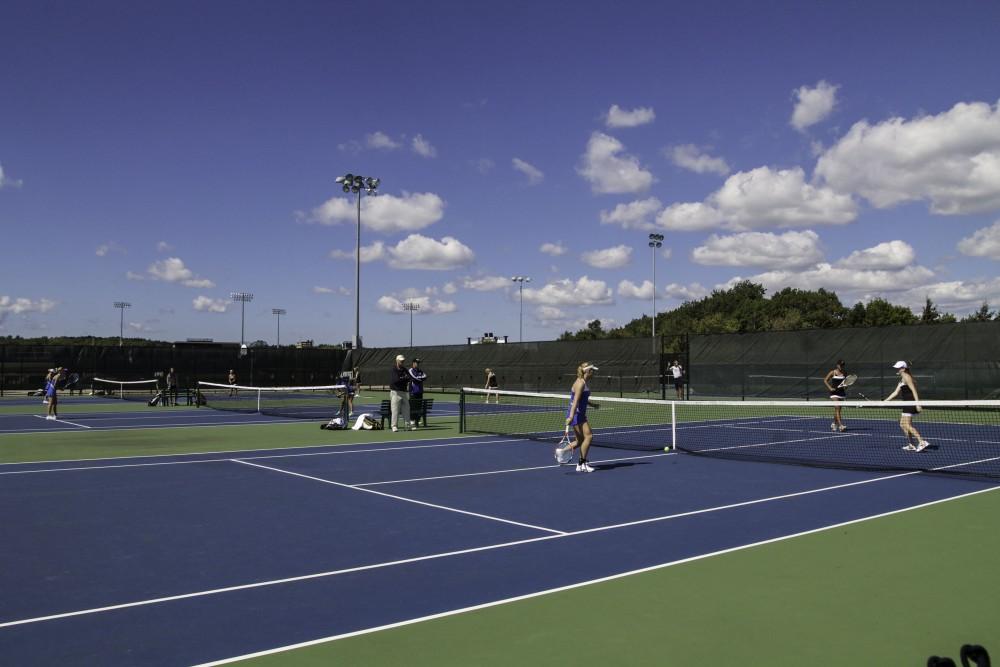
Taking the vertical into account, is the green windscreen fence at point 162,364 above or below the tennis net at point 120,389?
above

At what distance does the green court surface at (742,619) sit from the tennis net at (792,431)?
659 cm

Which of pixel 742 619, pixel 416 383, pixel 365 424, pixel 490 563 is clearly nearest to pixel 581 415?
pixel 490 563

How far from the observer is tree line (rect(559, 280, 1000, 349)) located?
79.3m

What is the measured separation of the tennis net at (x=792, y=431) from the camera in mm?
13430

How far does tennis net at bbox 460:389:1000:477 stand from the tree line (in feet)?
161

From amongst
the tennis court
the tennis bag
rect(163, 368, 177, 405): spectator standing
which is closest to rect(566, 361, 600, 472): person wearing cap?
the tennis court

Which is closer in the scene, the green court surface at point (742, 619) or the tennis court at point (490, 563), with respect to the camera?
the green court surface at point (742, 619)

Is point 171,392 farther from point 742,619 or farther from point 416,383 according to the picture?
point 742,619

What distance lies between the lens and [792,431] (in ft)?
62.9

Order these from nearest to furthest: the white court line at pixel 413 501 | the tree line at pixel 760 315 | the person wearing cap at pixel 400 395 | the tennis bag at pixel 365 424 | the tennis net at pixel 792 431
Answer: the white court line at pixel 413 501 < the tennis net at pixel 792 431 < the person wearing cap at pixel 400 395 < the tennis bag at pixel 365 424 < the tree line at pixel 760 315

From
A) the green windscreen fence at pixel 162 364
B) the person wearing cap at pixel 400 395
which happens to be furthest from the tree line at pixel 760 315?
the person wearing cap at pixel 400 395

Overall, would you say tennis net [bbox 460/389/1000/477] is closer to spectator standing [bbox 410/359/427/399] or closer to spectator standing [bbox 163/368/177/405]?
spectator standing [bbox 410/359/427/399]

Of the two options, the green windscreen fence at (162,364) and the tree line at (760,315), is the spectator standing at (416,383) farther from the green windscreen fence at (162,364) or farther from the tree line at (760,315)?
the tree line at (760,315)

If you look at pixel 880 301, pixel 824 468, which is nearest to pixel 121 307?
pixel 880 301
